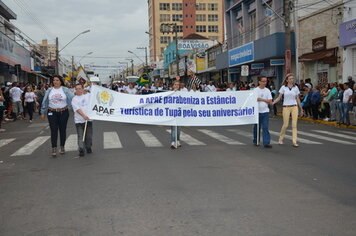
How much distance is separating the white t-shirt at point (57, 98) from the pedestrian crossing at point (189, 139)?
4.87 feet

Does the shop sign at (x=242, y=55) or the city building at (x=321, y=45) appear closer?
the city building at (x=321, y=45)

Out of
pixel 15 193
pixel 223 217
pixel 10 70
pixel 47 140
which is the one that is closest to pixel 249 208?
pixel 223 217

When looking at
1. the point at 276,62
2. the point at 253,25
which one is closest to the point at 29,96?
the point at 276,62

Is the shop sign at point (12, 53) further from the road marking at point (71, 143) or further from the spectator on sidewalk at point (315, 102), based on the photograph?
the spectator on sidewalk at point (315, 102)

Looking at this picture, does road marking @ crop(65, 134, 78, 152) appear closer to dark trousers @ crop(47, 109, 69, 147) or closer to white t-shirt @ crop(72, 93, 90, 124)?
dark trousers @ crop(47, 109, 69, 147)

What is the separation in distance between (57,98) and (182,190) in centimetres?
492

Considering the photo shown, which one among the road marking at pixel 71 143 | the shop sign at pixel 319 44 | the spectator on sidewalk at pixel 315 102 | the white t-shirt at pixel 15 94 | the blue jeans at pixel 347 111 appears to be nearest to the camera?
the road marking at pixel 71 143

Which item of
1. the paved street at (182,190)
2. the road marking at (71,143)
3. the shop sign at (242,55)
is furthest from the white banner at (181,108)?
the shop sign at (242,55)

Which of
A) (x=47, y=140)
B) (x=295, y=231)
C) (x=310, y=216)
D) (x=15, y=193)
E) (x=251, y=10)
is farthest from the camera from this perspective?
(x=251, y=10)

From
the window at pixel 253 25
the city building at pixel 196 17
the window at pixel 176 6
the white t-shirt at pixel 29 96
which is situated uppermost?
the window at pixel 176 6

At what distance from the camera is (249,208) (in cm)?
551

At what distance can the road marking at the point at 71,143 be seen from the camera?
11.5 m

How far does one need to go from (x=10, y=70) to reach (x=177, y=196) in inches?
1211

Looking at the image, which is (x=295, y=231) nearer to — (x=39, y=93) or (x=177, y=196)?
(x=177, y=196)
